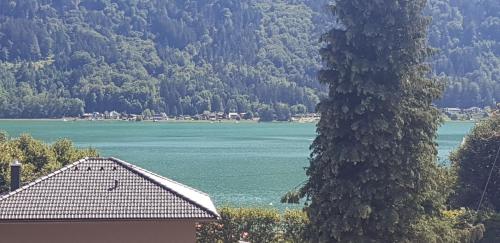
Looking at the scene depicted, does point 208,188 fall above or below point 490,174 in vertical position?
below

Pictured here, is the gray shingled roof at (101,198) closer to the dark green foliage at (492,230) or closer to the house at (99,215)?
the house at (99,215)

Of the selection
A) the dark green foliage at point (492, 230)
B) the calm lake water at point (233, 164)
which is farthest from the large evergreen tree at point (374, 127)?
the calm lake water at point (233, 164)

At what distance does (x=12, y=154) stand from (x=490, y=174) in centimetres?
1673

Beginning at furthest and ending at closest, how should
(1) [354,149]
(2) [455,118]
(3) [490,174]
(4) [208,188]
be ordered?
(2) [455,118] < (4) [208,188] < (3) [490,174] < (1) [354,149]

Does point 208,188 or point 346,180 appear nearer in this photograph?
point 346,180

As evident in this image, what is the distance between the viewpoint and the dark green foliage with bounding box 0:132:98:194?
2948cm

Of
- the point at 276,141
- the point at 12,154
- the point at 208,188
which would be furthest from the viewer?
the point at 276,141

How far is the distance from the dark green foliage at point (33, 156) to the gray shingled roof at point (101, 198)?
1018 cm

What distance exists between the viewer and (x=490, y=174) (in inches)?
1117

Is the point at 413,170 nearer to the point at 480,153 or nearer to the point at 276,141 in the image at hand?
the point at 480,153

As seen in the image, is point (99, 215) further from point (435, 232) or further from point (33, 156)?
point (33, 156)

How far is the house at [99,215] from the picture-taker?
17.8m

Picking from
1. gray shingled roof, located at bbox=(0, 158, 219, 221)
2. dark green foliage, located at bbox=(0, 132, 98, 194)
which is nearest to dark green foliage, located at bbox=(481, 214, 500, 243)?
gray shingled roof, located at bbox=(0, 158, 219, 221)

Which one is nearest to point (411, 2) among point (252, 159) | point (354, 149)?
point (354, 149)
